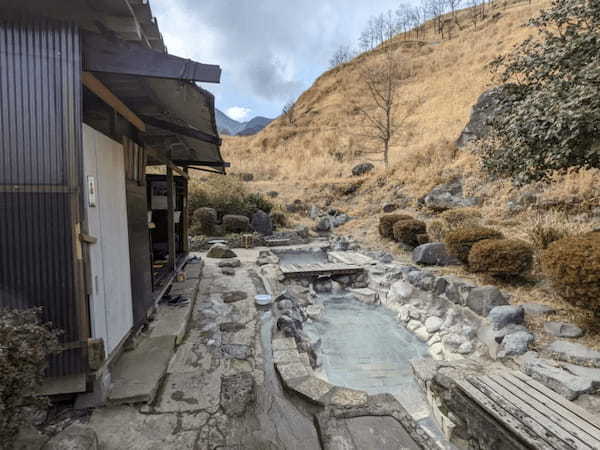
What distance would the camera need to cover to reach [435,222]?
8.38 m

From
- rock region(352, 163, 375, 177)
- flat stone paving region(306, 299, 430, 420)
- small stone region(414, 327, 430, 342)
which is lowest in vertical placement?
flat stone paving region(306, 299, 430, 420)

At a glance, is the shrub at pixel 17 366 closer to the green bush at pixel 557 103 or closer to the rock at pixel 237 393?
the rock at pixel 237 393

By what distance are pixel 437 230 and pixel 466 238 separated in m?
2.41

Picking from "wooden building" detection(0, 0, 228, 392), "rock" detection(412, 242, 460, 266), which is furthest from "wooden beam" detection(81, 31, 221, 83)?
"rock" detection(412, 242, 460, 266)

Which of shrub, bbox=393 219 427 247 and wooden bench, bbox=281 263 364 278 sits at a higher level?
shrub, bbox=393 219 427 247

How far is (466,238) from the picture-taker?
5715mm

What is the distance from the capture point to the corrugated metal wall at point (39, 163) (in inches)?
78.4

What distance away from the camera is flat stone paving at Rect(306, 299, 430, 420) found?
3.41 meters

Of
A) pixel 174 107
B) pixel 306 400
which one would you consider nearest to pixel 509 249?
pixel 306 400

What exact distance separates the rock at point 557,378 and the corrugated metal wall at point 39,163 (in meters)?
3.87

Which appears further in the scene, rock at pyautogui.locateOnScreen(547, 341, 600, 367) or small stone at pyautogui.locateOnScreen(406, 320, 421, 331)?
small stone at pyautogui.locateOnScreen(406, 320, 421, 331)

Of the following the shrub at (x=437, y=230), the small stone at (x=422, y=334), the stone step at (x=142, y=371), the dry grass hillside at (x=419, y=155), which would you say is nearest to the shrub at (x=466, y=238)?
the dry grass hillside at (x=419, y=155)

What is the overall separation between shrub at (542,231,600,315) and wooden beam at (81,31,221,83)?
152 inches

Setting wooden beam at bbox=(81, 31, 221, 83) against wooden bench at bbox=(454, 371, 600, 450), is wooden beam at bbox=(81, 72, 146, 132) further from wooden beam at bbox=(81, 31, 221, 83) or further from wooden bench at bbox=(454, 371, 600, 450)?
wooden bench at bbox=(454, 371, 600, 450)
